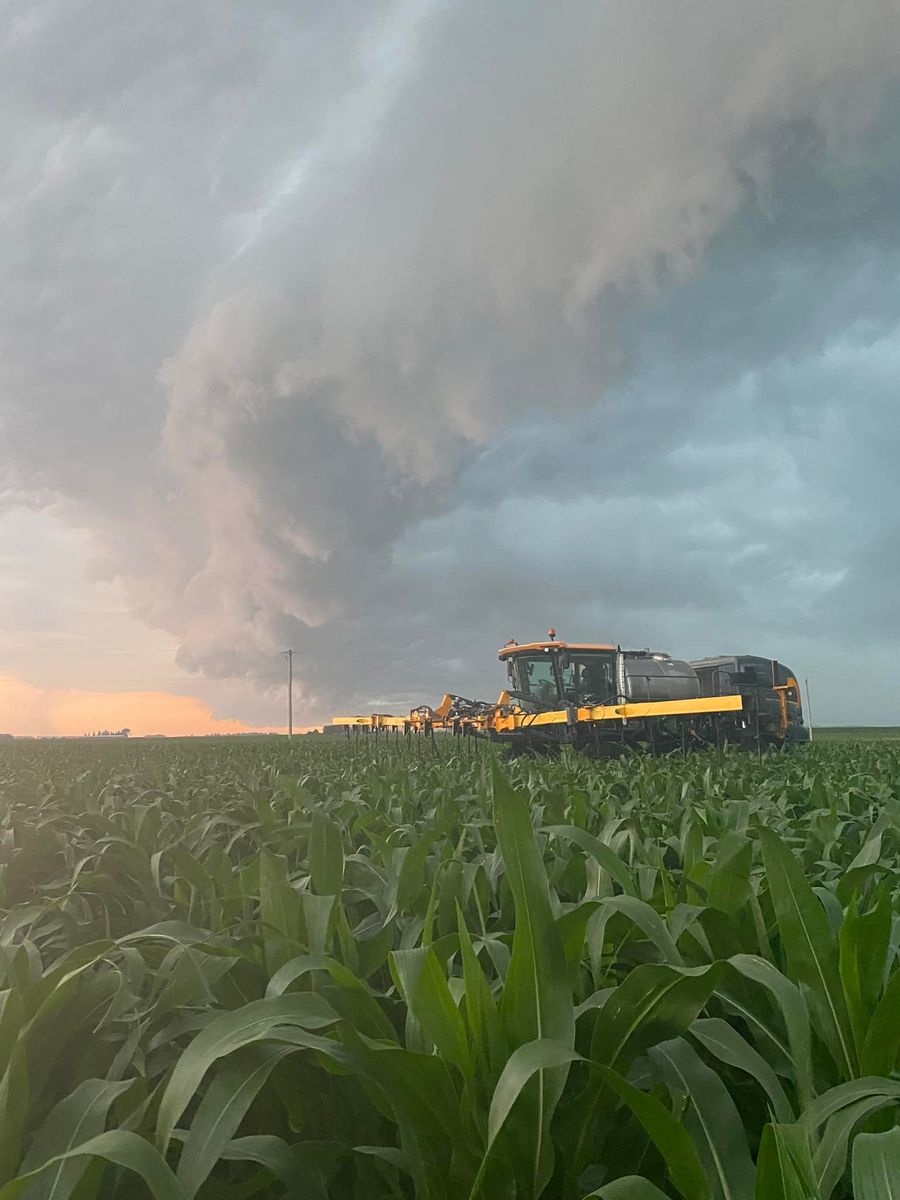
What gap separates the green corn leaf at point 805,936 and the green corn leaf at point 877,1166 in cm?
65

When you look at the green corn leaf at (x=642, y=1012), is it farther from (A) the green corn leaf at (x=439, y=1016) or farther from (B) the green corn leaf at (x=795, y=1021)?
(A) the green corn leaf at (x=439, y=1016)

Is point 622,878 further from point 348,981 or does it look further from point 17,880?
point 17,880

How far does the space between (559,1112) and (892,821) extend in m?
2.29

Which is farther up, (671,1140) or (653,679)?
(653,679)

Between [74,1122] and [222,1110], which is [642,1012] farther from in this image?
[74,1122]

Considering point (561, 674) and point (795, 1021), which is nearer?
point (795, 1021)

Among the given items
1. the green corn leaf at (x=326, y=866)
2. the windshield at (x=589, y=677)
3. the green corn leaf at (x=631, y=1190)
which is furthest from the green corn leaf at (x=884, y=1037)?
the windshield at (x=589, y=677)

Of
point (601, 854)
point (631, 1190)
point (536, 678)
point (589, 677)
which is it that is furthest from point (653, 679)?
point (631, 1190)

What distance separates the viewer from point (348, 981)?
1.35 m

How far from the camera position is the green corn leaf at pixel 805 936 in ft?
4.96

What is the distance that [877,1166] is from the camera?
878mm

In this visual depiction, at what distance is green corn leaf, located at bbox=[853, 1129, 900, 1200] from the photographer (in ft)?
2.84

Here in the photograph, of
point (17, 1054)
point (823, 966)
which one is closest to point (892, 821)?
point (823, 966)

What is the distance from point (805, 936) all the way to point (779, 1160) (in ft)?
2.15
